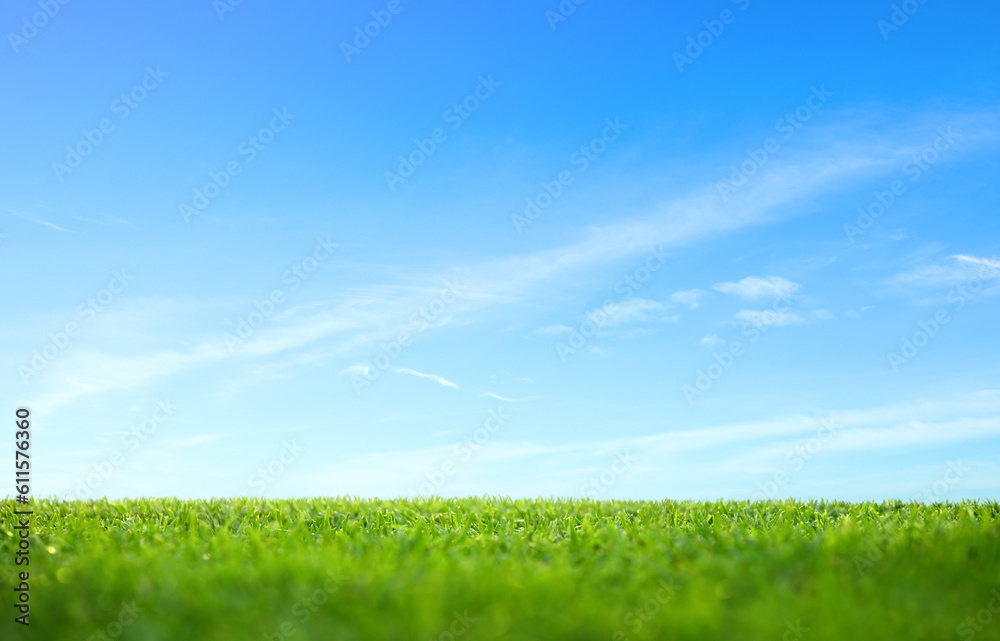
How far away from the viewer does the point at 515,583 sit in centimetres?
509

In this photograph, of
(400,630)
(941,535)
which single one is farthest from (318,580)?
(941,535)

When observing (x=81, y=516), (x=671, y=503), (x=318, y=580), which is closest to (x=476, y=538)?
(x=318, y=580)

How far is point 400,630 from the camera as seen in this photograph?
4.22 m

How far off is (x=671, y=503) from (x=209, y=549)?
629cm

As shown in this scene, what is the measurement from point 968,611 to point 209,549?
6.13 metres

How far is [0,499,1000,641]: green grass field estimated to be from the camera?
4301 mm

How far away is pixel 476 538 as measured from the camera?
8.20 meters

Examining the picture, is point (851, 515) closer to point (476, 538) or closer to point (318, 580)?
point (476, 538)

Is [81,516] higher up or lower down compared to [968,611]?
higher up

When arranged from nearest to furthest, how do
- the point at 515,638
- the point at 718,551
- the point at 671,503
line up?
1. the point at 515,638
2. the point at 718,551
3. the point at 671,503

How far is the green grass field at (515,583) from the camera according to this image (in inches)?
169

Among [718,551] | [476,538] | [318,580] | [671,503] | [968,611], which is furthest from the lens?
[671,503]

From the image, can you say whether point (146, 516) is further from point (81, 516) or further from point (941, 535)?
point (941, 535)

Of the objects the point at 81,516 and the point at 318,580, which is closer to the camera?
the point at 318,580
